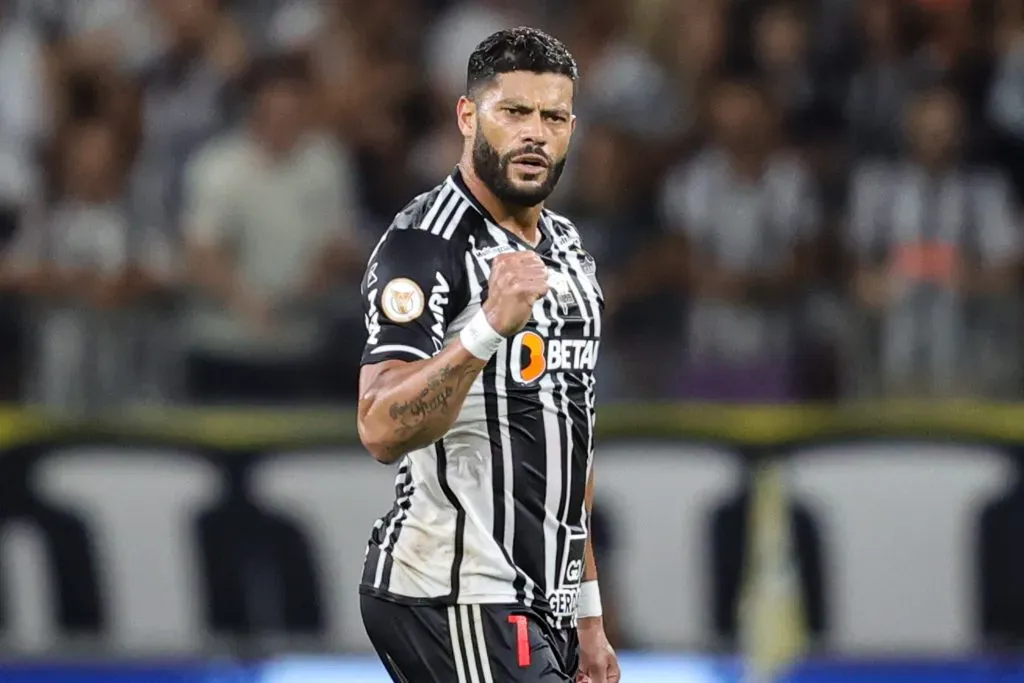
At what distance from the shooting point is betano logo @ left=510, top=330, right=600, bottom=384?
162 inches

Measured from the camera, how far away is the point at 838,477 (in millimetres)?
8172

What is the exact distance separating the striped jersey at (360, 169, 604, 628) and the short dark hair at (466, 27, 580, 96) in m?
0.26

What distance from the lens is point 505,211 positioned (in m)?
4.21

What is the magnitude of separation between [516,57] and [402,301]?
65 centimetres

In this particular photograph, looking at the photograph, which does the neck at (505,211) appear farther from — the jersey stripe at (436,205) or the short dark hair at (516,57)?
the short dark hair at (516,57)

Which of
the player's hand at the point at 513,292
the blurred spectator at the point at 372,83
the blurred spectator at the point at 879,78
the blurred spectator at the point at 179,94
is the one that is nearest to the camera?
the player's hand at the point at 513,292

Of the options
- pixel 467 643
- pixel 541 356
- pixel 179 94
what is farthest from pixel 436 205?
pixel 179 94

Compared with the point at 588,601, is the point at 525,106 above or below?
above

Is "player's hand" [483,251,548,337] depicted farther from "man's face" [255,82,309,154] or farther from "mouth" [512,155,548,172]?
"man's face" [255,82,309,154]

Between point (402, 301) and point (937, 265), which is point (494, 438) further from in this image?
point (937, 265)

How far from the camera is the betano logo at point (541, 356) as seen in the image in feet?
13.5

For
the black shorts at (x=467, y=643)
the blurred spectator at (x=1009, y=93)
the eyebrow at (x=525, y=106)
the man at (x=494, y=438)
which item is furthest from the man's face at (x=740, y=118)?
the black shorts at (x=467, y=643)

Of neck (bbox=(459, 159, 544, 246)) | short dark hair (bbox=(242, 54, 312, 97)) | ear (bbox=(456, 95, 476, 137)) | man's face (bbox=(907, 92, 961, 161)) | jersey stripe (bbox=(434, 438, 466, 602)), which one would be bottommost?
jersey stripe (bbox=(434, 438, 466, 602))

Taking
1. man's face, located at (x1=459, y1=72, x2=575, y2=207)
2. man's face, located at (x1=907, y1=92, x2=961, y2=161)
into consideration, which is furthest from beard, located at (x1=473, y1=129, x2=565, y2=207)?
man's face, located at (x1=907, y1=92, x2=961, y2=161)
